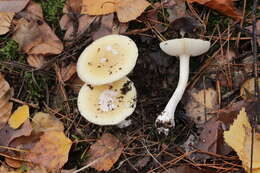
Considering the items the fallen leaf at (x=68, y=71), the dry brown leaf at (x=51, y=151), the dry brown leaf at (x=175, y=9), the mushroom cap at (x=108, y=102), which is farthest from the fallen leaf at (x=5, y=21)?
the dry brown leaf at (x=175, y=9)

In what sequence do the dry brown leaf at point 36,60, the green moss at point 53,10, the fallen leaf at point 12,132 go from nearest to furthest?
the fallen leaf at point 12,132, the dry brown leaf at point 36,60, the green moss at point 53,10

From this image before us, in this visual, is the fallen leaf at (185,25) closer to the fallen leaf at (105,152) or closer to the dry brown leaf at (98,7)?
the dry brown leaf at (98,7)

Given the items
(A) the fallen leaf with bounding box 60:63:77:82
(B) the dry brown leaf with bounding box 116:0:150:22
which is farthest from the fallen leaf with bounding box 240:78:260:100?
(A) the fallen leaf with bounding box 60:63:77:82

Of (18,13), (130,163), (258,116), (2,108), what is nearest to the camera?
(258,116)

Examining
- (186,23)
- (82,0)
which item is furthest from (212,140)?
(82,0)

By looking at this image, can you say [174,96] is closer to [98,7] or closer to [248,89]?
[248,89]

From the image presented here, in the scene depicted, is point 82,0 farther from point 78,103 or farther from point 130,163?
point 130,163
